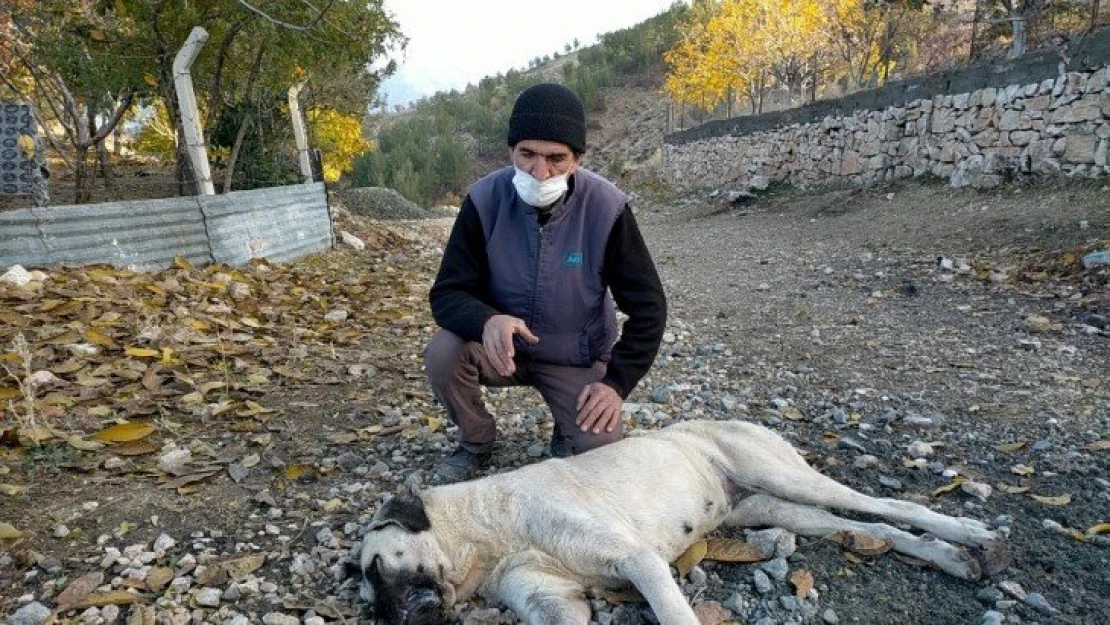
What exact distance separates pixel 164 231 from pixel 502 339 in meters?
6.27

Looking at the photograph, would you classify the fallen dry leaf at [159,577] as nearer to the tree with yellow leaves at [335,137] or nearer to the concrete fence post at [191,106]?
the concrete fence post at [191,106]

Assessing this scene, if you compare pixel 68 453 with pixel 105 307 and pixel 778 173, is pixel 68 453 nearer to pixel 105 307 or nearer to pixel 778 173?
pixel 105 307

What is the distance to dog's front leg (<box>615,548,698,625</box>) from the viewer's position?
7.54 feet

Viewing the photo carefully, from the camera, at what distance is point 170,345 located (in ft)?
16.8

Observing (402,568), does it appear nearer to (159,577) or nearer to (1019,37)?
(159,577)

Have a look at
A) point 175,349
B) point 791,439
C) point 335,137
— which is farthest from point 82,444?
point 335,137

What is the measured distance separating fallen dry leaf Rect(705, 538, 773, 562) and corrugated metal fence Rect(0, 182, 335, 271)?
676cm

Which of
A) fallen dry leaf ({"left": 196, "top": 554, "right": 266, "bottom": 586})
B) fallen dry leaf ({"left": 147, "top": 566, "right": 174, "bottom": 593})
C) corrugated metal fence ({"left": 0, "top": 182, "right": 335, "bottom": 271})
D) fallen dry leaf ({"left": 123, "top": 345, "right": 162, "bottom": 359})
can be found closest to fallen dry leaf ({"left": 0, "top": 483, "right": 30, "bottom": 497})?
fallen dry leaf ({"left": 147, "top": 566, "right": 174, "bottom": 593})

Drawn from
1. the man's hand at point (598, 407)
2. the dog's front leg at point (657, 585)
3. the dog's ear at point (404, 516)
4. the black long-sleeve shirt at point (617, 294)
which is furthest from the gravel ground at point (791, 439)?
the black long-sleeve shirt at point (617, 294)

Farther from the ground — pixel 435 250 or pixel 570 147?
pixel 570 147

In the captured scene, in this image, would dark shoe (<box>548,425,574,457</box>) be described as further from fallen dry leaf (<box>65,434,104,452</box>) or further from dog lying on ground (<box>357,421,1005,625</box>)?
fallen dry leaf (<box>65,434,104,452</box>)

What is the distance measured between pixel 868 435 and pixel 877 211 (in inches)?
348

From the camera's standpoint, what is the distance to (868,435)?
13.3 ft

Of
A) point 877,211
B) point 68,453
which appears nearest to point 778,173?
point 877,211
